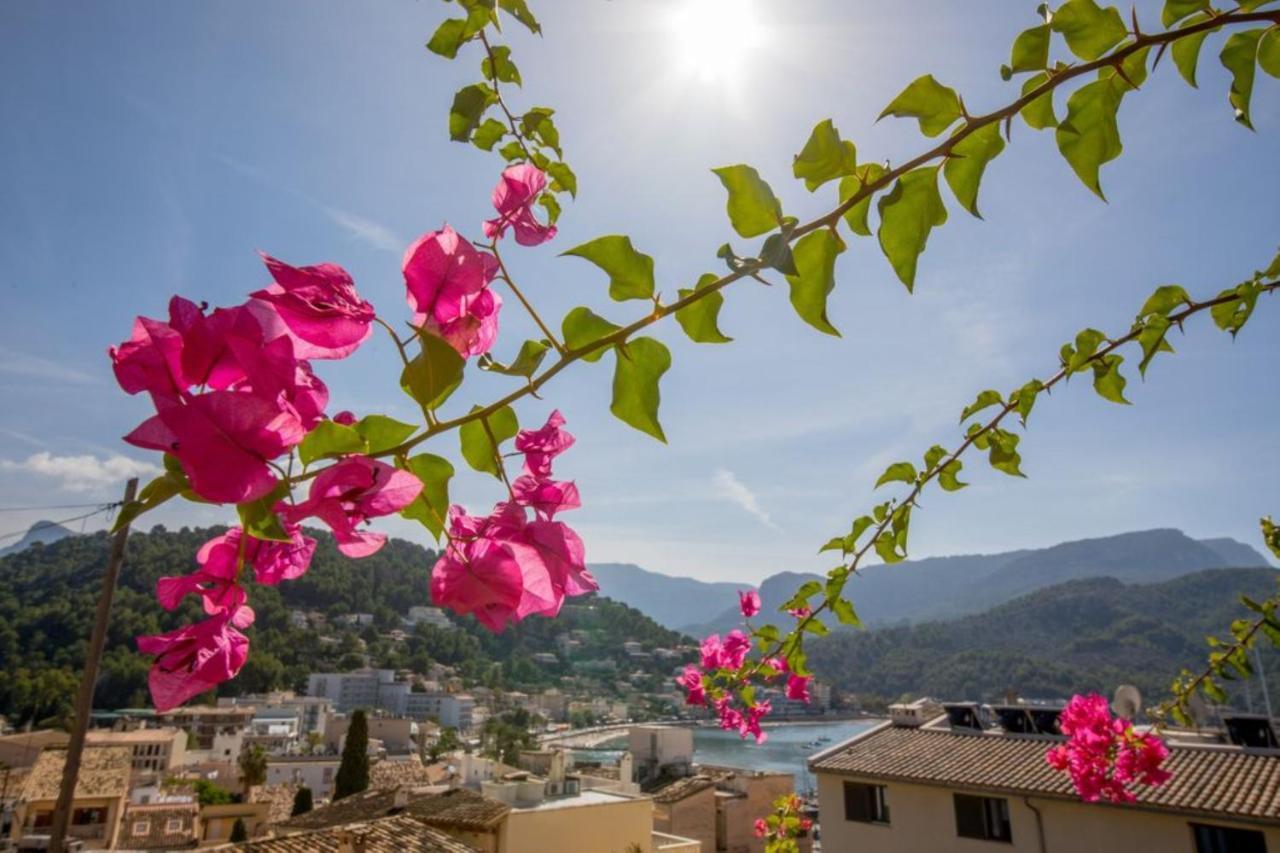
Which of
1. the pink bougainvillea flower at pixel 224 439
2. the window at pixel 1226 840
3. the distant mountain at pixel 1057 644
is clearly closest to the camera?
the pink bougainvillea flower at pixel 224 439

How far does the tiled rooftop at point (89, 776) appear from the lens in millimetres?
23516

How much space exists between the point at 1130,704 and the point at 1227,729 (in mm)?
2983

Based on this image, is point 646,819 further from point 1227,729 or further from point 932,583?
point 932,583

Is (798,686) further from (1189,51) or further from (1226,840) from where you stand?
(1226,840)

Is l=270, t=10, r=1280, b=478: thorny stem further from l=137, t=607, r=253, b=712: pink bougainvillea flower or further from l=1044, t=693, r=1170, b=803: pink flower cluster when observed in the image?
l=1044, t=693, r=1170, b=803: pink flower cluster

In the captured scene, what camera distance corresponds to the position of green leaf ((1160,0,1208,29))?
567mm

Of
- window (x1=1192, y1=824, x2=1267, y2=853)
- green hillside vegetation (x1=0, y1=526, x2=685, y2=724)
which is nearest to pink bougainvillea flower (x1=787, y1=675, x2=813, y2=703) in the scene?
window (x1=1192, y1=824, x2=1267, y2=853)

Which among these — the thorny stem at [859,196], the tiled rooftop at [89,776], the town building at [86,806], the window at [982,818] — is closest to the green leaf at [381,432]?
the thorny stem at [859,196]

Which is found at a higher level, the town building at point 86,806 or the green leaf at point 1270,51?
the green leaf at point 1270,51

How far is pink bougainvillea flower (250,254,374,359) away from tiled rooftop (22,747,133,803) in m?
30.3

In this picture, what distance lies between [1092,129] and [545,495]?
550 mm

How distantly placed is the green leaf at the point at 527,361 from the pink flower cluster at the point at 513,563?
0.42 feet

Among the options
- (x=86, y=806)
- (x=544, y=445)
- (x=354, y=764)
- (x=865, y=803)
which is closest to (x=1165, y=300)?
(x=544, y=445)

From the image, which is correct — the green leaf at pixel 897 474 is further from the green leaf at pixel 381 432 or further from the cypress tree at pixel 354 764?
the cypress tree at pixel 354 764
